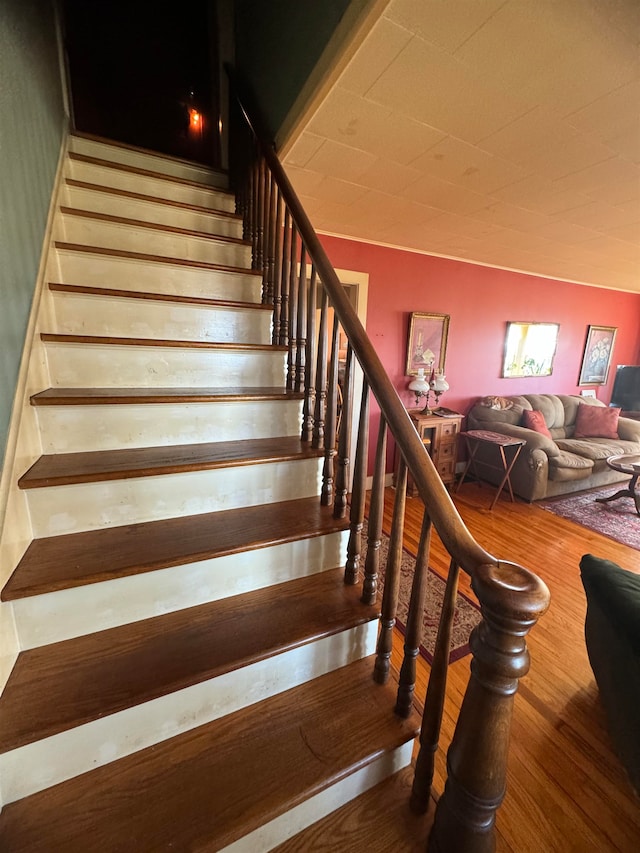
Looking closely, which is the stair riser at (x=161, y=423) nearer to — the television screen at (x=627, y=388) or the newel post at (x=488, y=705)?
the newel post at (x=488, y=705)

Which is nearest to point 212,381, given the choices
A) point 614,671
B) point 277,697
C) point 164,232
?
point 164,232

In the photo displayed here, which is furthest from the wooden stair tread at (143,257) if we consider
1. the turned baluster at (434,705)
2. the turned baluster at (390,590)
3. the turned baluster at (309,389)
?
the turned baluster at (434,705)

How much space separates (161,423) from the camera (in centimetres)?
133

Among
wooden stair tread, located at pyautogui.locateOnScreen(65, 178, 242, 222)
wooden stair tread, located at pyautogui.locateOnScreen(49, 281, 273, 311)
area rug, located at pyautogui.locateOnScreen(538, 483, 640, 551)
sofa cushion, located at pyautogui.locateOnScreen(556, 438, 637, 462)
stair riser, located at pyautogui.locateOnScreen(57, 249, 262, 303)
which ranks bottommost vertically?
area rug, located at pyautogui.locateOnScreen(538, 483, 640, 551)

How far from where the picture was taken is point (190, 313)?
160 centimetres

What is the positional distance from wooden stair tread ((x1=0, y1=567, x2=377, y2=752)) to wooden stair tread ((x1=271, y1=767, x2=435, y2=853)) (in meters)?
0.41

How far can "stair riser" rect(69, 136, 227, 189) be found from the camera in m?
2.03

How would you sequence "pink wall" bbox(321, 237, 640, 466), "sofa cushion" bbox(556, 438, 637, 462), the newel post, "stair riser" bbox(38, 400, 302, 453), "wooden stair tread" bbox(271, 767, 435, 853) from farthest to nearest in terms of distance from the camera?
1. "sofa cushion" bbox(556, 438, 637, 462)
2. "pink wall" bbox(321, 237, 640, 466)
3. "stair riser" bbox(38, 400, 302, 453)
4. "wooden stair tread" bbox(271, 767, 435, 853)
5. the newel post

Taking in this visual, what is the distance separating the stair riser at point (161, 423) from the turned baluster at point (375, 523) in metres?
0.57

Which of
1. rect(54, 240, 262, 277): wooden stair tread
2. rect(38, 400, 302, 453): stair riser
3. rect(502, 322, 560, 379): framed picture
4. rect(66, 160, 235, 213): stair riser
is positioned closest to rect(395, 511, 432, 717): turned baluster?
rect(38, 400, 302, 453): stair riser

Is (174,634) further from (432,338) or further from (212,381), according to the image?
(432,338)

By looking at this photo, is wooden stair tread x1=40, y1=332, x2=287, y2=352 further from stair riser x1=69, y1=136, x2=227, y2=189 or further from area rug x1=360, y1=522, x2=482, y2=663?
stair riser x1=69, y1=136, x2=227, y2=189

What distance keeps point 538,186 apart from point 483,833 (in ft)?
9.44

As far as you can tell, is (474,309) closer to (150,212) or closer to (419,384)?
(419,384)
